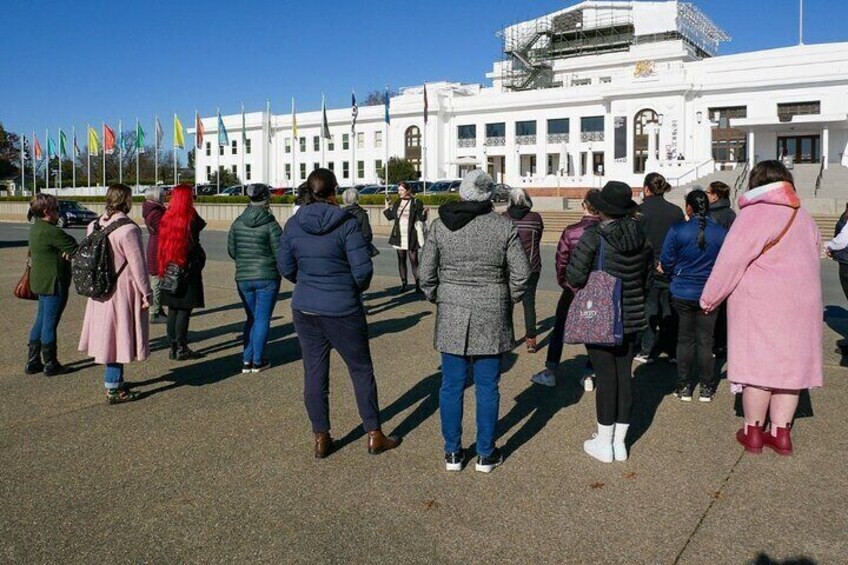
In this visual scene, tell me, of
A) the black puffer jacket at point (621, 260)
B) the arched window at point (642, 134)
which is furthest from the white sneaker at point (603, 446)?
the arched window at point (642, 134)

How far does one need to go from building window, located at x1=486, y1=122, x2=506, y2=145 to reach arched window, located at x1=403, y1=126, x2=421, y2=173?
630 cm

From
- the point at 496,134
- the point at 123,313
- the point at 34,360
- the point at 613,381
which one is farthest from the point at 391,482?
the point at 496,134

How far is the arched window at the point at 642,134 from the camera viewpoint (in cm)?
5503

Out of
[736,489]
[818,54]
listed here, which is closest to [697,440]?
[736,489]

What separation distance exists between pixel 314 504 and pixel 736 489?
235 cm

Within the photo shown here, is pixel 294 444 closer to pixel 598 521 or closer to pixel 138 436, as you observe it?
pixel 138 436

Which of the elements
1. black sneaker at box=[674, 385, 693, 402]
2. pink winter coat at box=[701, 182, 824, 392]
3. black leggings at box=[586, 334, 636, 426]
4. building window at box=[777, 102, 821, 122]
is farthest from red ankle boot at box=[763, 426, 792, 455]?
building window at box=[777, 102, 821, 122]

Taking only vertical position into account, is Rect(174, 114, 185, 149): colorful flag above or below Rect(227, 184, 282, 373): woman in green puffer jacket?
above

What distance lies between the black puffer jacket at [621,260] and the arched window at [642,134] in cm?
5252

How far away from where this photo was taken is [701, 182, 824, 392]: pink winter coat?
15.9 ft

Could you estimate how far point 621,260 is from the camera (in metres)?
4.84

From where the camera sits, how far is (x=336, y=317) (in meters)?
4.85

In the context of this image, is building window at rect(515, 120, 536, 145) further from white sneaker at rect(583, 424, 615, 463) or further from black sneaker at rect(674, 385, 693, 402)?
white sneaker at rect(583, 424, 615, 463)

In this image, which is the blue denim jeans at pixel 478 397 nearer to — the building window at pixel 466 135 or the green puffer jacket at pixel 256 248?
the green puffer jacket at pixel 256 248
